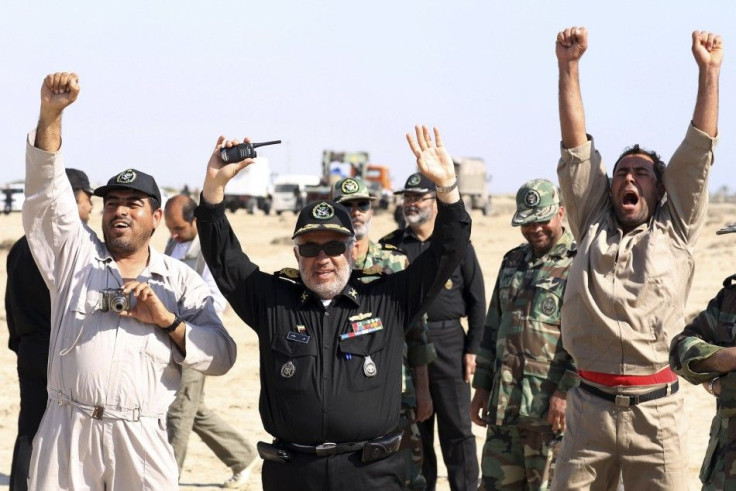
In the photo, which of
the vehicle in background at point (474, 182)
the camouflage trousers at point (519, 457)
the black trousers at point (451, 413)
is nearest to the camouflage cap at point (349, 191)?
the black trousers at point (451, 413)

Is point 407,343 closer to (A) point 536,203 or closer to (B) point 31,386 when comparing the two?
(A) point 536,203

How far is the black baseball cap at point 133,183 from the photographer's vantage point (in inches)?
199

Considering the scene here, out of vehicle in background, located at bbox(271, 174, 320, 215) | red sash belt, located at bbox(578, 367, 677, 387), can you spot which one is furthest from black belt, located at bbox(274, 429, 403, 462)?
vehicle in background, located at bbox(271, 174, 320, 215)

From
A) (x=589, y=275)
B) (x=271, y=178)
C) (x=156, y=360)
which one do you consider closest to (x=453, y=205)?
(x=589, y=275)

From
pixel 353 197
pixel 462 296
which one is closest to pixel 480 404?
pixel 462 296

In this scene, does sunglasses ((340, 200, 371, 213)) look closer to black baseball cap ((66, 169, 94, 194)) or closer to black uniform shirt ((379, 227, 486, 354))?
black uniform shirt ((379, 227, 486, 354))

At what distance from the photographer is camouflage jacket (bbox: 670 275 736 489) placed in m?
4.33

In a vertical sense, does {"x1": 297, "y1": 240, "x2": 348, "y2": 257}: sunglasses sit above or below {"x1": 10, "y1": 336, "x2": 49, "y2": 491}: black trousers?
above

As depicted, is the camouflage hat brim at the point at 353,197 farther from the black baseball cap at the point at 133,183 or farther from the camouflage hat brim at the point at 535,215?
the black baseball cap at the point at 133,183

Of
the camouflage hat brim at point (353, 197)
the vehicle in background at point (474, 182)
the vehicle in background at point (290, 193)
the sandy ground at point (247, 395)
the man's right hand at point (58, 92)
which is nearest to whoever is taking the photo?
the man's right hand at point (58, 92)

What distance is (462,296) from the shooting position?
782 centimetres

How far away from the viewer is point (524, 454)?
20.5 ft

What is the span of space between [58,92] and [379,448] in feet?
6.66

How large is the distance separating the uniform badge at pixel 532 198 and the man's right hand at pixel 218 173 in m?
1.99
